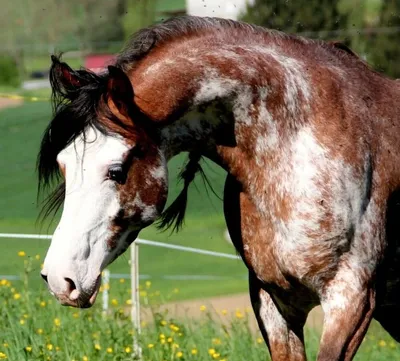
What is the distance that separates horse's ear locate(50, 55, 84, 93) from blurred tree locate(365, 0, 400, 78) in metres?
18.1

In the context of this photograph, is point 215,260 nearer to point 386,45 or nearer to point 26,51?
point 386,45

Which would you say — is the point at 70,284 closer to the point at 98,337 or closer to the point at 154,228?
the point at 98,337

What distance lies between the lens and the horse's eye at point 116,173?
170 inches

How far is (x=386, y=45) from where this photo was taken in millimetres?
23109

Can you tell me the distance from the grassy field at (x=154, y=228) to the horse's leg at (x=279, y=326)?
8.39 metres

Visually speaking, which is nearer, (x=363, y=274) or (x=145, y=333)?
(x=363, y=274)

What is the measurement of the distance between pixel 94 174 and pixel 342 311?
1202mm

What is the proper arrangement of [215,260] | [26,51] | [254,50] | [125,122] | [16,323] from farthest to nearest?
1. [26,51]
2. [215,260]
3. [16,323]
4. [254,50]
5. [125,122]

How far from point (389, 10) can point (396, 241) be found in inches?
773

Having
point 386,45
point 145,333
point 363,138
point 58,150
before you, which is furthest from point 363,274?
point 386,45

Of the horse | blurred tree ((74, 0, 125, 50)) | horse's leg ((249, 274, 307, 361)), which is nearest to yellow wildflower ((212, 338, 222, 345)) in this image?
horse's leg ((249, 274, 307, 361))

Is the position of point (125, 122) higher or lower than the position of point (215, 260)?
higher

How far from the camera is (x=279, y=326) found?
501 cm

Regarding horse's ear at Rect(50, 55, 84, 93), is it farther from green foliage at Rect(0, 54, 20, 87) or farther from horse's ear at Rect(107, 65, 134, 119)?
green foliage at Rect(0, 54, 20, 87)
